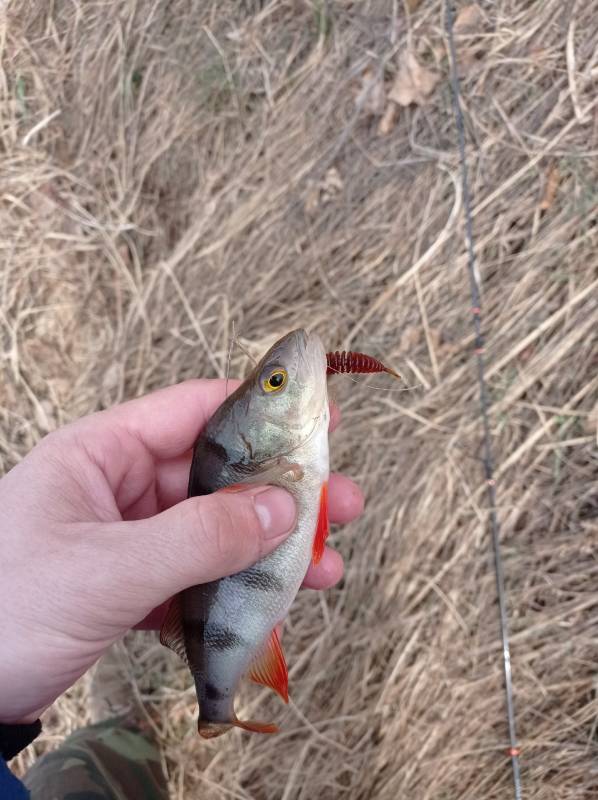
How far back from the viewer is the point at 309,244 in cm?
316

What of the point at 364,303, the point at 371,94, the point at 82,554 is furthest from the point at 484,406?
the point at 82,554

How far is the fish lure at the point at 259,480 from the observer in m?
1.74

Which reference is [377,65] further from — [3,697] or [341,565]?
[3,697]

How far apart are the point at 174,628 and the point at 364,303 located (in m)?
1.75

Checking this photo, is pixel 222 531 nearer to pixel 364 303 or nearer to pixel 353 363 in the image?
pixel 353 363

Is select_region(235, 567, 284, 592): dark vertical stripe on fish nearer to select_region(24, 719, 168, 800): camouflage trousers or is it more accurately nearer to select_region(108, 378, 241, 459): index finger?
select_region(108, 378, 241, 459): index finger

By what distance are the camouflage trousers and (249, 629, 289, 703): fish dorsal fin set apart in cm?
102

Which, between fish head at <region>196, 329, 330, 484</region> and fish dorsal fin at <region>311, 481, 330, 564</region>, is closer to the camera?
fish head at <region>196, 329, 330, 484</region>

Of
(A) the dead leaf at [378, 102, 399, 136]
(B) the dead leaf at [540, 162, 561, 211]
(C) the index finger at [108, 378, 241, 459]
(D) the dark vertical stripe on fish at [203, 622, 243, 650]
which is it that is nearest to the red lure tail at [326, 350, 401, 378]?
(C) the index finger at [108, 378, 241, 459]

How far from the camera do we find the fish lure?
174 cm

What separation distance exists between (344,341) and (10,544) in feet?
5.80

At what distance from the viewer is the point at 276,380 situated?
173cm

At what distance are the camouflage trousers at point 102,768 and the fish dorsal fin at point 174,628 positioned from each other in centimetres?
99

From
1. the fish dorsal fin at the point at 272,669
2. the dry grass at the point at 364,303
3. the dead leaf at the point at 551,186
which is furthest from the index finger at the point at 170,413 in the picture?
the dead leaf at the point at 551,186
